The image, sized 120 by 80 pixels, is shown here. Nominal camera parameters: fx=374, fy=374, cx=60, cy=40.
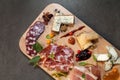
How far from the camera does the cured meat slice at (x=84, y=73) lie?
6.07 feet

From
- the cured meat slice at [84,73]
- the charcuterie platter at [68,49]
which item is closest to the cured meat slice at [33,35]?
the charcuterie platter at [68,49]

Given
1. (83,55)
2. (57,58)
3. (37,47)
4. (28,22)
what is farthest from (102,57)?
(28,22)

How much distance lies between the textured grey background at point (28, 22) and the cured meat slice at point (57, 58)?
60 millimetres

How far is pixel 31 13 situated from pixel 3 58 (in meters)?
0.30

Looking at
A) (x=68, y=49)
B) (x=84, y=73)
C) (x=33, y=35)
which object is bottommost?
(x=84, y=73)

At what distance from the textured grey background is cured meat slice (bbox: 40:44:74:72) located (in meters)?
0.06

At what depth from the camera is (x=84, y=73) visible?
1.86 meters

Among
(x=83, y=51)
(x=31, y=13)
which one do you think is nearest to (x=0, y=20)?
(x=31, y=13)

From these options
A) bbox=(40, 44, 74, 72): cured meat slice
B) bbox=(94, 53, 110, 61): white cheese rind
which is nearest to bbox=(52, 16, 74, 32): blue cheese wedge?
bbox=(40, 44, 74, 72): cured meat slice

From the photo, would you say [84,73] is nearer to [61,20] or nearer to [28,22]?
[61,20]

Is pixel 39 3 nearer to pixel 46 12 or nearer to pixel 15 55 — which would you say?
pixel 46 12

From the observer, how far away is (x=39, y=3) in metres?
2.07

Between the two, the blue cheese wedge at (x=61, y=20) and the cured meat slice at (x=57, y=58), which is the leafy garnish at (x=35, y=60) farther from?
the blue cheese wedge at (x=61, y=20)

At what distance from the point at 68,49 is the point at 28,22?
279 millimetres
